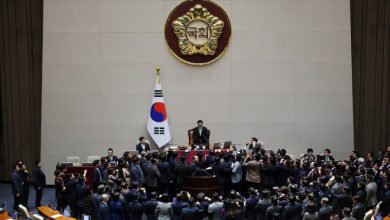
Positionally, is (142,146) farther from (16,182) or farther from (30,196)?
(16,182)

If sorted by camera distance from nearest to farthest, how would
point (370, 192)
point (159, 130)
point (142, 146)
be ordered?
1. point (370, 192)
2. point (142, 146)
3. point (159, 130)

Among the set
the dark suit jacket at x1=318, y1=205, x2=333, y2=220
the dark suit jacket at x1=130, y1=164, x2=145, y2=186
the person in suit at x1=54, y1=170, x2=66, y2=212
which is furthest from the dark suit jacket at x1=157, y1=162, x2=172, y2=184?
the dark suit jacket at x1=318, y1=205, x2=333, y2=220

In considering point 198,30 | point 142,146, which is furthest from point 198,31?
point 142,146

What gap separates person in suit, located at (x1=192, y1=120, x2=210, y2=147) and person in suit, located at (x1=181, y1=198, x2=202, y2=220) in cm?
734

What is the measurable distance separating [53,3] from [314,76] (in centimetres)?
1040

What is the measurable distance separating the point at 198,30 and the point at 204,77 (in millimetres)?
1811

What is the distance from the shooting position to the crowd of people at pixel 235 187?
16219mm

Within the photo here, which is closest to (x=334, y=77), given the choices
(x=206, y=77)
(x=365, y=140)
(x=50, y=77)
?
(x=365, y=140)

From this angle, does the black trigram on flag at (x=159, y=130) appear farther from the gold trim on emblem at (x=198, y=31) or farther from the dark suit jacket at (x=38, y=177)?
the dark suit jacket at (x=38, y=177)

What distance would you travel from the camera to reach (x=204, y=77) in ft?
83.1

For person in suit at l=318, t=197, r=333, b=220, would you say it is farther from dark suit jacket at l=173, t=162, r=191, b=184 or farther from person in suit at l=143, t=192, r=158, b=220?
dark suit jacket at l=173, t=162, r=191, b=184

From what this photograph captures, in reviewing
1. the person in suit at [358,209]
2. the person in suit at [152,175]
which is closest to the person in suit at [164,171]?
the person in suit at [152,175]

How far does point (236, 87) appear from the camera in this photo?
25.3 meters

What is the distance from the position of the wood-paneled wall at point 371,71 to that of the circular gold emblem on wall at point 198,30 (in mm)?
5404
